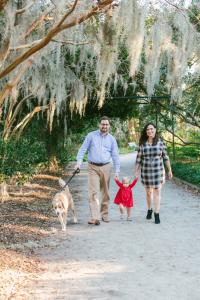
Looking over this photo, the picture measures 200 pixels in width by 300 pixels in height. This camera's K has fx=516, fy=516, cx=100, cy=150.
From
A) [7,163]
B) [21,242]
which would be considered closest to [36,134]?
[7,163]

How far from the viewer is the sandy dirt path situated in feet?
15.3

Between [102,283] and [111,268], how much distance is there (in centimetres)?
55

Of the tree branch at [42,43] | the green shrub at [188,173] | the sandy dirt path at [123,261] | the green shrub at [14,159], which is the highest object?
the tree branch at [42,43]

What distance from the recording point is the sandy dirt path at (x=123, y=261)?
15.3 feet

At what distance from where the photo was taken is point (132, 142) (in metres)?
53.4

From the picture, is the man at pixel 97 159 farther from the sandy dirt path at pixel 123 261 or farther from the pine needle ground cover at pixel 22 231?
the pine needle ground cover at pixel 22 231

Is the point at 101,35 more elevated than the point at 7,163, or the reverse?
the point at 101,35

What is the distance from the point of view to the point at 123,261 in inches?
227

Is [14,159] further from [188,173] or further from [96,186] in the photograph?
[188,173]

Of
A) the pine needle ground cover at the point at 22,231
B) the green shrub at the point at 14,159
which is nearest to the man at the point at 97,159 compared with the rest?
the pine needle ground cover at the point at 22,231

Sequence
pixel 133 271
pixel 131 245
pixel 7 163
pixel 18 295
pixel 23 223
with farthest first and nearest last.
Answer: pixel 7 163, pixel 23 223, pixel 131 245, pixel 133 271, pixel 18 295

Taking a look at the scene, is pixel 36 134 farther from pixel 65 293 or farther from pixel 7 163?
pixel 65 293

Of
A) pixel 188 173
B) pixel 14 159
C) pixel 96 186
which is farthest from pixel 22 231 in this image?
pixel 188 173

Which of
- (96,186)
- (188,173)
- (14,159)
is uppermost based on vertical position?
(14,159)
